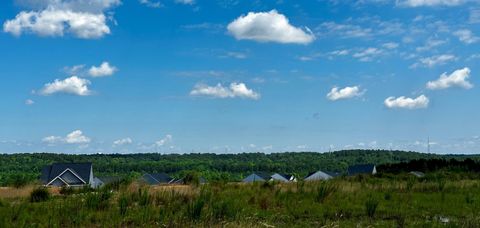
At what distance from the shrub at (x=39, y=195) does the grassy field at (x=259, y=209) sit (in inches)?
74.4

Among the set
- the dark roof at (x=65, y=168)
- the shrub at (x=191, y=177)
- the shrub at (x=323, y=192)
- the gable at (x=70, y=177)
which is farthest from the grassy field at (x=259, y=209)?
the dark roof at (x=65, y=168)

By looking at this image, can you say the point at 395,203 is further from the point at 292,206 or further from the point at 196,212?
the point at 196,212

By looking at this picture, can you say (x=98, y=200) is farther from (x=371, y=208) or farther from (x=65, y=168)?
(x=65, y=168)

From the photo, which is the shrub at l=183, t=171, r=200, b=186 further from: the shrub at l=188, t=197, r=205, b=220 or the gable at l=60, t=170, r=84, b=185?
the gable at l=60, t=170, r=84, b=185

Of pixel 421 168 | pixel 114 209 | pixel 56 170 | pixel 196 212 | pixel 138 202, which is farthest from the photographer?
pixel 56 170

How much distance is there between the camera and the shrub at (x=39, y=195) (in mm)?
16547

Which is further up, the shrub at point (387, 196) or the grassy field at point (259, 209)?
the shrub at point (387, 196)

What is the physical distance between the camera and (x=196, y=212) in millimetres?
10477

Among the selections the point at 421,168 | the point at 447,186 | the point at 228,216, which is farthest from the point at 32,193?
the point at 421,168

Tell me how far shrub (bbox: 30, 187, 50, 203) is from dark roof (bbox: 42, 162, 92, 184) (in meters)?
35.6

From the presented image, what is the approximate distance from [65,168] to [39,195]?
37.7m

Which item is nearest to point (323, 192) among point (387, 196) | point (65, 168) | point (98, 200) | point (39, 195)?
point (387, 196)

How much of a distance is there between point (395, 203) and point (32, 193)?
11351 millimetres

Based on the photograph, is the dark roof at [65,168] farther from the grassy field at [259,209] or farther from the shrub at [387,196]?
the shrub at [387,196]
